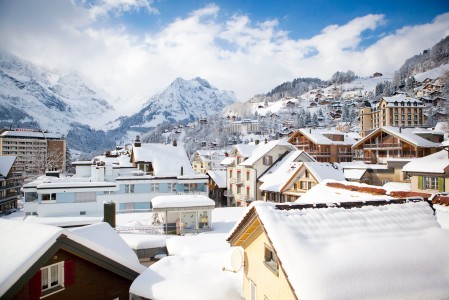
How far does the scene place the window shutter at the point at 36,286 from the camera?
7867 mm

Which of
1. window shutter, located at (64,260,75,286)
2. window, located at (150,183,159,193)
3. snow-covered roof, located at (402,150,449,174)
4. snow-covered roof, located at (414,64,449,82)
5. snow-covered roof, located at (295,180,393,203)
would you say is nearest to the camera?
window shutter, located at (64,260,75,286)

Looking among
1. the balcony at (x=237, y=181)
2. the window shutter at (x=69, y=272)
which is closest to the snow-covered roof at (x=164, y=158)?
the balcony at (x=237, y=181)

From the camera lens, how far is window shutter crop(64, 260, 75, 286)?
8.69 meters

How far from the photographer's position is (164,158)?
126ft

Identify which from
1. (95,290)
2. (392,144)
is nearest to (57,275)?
(95,290)

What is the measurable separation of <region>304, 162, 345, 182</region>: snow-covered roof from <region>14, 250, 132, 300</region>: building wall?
23.3m

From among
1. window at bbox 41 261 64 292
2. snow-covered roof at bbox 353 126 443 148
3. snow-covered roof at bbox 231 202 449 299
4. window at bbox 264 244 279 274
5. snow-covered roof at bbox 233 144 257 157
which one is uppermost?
snow-covered roof at bbox 353 126 443 148

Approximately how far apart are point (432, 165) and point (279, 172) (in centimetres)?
1721

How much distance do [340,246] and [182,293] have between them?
522cm

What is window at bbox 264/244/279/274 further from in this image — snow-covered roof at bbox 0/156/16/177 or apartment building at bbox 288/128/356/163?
snow-covered roof at bbox 0/156/16/177

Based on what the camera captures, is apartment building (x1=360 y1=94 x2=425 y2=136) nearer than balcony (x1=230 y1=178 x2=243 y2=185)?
No

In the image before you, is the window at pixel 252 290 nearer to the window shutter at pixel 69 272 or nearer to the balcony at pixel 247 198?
the window shutter at pixel 69 272

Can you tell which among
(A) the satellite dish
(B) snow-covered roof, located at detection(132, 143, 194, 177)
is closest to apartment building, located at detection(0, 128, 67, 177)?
(B) snow-covered roof, located at detection(132, 143, 194, 177)

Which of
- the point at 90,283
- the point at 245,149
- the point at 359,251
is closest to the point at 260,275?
the point at 359,251
